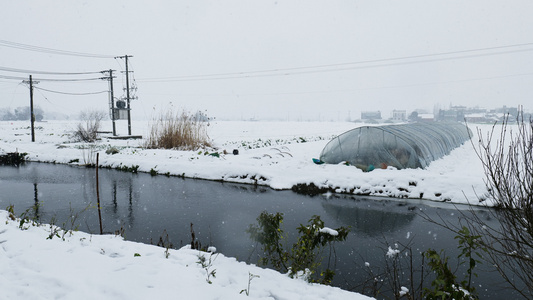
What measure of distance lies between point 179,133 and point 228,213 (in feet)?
46.4

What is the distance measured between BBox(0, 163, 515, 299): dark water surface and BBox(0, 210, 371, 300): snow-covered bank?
117 centimetres

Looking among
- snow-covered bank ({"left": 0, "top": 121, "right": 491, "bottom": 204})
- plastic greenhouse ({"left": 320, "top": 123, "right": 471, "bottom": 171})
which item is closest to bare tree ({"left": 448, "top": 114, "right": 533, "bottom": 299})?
snow-covered bank ({"left": 0, "top": 121, "right": 491, "bottom": 204})

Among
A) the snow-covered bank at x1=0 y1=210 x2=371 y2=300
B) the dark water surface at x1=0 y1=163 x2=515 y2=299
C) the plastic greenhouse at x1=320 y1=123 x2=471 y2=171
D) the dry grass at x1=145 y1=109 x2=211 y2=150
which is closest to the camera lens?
the snow-covered bank at x1=0 y1=210 x2=371 y2=300

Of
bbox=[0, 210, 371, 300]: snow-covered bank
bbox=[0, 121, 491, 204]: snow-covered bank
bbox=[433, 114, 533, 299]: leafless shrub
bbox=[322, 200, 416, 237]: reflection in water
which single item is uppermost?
bbox=[433, 114, 533, 299]: leafless shrub

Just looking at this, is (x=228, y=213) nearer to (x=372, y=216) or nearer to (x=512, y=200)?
(x=372, y=216)

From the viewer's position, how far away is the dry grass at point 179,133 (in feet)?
73.5

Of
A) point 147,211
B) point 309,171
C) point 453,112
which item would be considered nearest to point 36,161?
point 147,211

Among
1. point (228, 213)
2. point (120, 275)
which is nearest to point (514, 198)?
point (120, 275)

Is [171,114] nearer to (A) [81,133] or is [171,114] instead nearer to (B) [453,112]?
(A) [81,133]

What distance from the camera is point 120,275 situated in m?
4.49

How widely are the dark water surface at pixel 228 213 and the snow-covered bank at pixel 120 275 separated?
1.17 m

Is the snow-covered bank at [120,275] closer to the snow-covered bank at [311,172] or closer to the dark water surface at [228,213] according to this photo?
the dark water surface at [228,213]

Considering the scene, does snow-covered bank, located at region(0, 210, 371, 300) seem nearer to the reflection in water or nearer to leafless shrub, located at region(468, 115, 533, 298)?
leafless shrub, located at region(468, 115, 533, 298)

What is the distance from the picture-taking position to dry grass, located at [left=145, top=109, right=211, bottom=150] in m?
22.4
